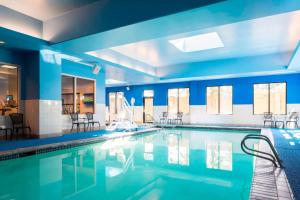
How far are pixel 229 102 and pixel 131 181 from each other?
10248mm

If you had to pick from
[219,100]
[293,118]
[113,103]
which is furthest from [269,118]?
[113,103]

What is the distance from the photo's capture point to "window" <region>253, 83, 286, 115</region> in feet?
35.7

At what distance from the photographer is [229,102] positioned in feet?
39.4

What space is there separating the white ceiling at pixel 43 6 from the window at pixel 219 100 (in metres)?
9.53

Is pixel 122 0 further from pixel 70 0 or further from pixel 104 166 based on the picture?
pixel 104 166

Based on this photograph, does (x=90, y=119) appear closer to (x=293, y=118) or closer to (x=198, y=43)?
(x=198, y=43)

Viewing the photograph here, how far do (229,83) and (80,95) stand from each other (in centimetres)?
804

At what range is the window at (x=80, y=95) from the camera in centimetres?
878

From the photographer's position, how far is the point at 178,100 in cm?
1357

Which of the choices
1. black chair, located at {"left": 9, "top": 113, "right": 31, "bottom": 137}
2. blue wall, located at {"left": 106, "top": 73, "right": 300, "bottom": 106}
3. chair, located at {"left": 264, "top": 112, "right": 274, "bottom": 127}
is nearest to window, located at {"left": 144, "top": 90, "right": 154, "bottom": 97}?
blue wall, located at {"left": 106, "top": 73, "right": 300, "bottom": 106}

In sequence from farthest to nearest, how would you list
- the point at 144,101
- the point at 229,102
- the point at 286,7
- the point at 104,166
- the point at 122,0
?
the point at 144,101 → the point at 229,102 → the point at 122,0 → the point at 104,166 → the point at 286,7

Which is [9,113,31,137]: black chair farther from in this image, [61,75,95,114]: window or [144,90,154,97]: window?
[144,90,154,97]: window

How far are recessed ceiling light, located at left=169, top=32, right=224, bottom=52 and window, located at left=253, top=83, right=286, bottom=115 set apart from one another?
5311 mm

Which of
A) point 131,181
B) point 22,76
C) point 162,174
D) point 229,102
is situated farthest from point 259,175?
point 229,102
